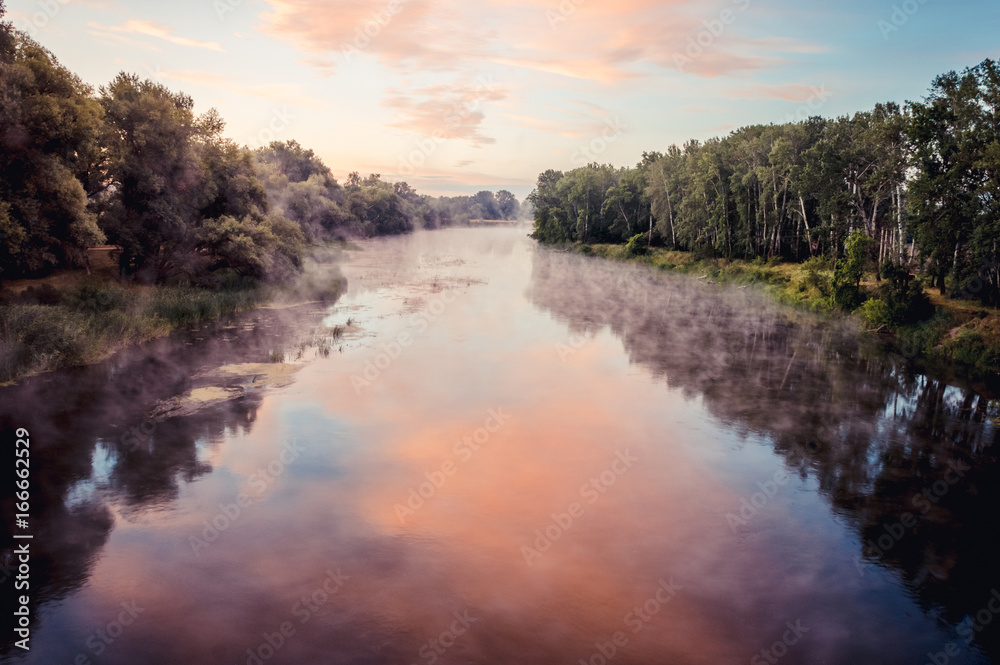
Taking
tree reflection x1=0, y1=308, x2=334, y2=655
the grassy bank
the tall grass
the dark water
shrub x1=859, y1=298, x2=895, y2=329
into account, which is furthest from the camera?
shrub x1=859, y1=298, x2=895, y2=329

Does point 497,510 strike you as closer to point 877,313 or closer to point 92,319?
point 92,319

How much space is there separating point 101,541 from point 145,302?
23271mm

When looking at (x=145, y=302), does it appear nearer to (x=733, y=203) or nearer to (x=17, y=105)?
(x=17, y=105)

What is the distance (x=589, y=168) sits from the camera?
12181 centimetres

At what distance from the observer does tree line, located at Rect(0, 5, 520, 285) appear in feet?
86.2

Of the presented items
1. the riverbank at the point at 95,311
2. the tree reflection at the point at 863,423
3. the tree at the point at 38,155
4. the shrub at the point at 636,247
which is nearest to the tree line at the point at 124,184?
the tree at the point at 38,155

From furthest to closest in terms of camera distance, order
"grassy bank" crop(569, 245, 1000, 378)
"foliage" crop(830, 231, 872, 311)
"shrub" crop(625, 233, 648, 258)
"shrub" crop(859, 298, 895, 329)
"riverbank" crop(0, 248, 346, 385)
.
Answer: "shrub" crop(625, 233, 648, 258)
"foliage" crop(830, 231, 872, 311)
"shrub" crop(859, 298, 895, 329)
"grassy bank" crop(569, 245, 1000, 378)
"riverbank" crop(0, 248, 346, 385)

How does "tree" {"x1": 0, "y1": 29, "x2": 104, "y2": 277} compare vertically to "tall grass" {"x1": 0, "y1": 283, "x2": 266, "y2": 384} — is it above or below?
above

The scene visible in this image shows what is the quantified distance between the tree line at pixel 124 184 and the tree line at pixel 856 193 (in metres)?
43.3

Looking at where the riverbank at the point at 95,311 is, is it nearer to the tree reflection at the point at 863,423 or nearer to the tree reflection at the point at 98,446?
the tree reflection at the point at 98,446

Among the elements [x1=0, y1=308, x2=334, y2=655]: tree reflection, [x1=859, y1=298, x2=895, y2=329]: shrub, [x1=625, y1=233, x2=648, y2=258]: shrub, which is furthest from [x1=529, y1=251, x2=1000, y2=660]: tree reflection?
[x1=625, y1=233, x2=648, y2=258]: shrub

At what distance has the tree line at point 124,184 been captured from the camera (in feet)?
86.2

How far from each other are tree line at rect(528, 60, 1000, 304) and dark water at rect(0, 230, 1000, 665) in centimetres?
1096

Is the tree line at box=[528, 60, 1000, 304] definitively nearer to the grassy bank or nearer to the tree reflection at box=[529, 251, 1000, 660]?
the grassy bank
